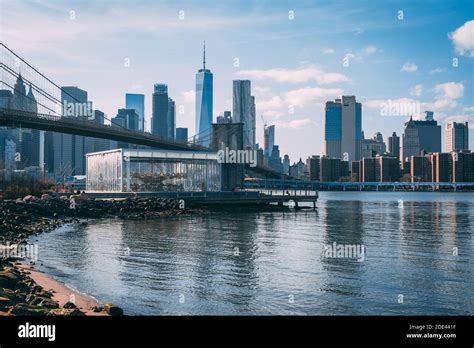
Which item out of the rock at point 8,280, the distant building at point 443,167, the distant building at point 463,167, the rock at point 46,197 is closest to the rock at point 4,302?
the rock at point 8,280

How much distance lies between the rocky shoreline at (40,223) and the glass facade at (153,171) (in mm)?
7269

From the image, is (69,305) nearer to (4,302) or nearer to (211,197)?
(4,302)

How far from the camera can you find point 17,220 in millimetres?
37875

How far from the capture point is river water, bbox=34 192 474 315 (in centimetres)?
1515

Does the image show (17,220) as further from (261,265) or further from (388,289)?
(388,289)

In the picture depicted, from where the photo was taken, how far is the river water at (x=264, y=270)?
15.1 metres

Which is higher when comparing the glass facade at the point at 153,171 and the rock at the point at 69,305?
the glass facade at the point at 153,171

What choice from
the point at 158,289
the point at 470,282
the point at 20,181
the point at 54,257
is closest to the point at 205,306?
the point at 158,289

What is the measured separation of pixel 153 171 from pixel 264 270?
48.9 m

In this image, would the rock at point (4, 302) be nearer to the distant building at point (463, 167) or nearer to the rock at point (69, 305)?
the rock at point (69, 305)

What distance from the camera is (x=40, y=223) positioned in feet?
129

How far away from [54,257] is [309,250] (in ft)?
42.3

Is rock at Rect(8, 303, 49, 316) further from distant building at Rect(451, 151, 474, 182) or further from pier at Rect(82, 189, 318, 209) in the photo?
distant building at Rect(451, 151, 474, 182)

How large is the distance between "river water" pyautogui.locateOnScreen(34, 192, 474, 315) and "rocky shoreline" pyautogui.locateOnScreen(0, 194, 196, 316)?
1.47 metres
